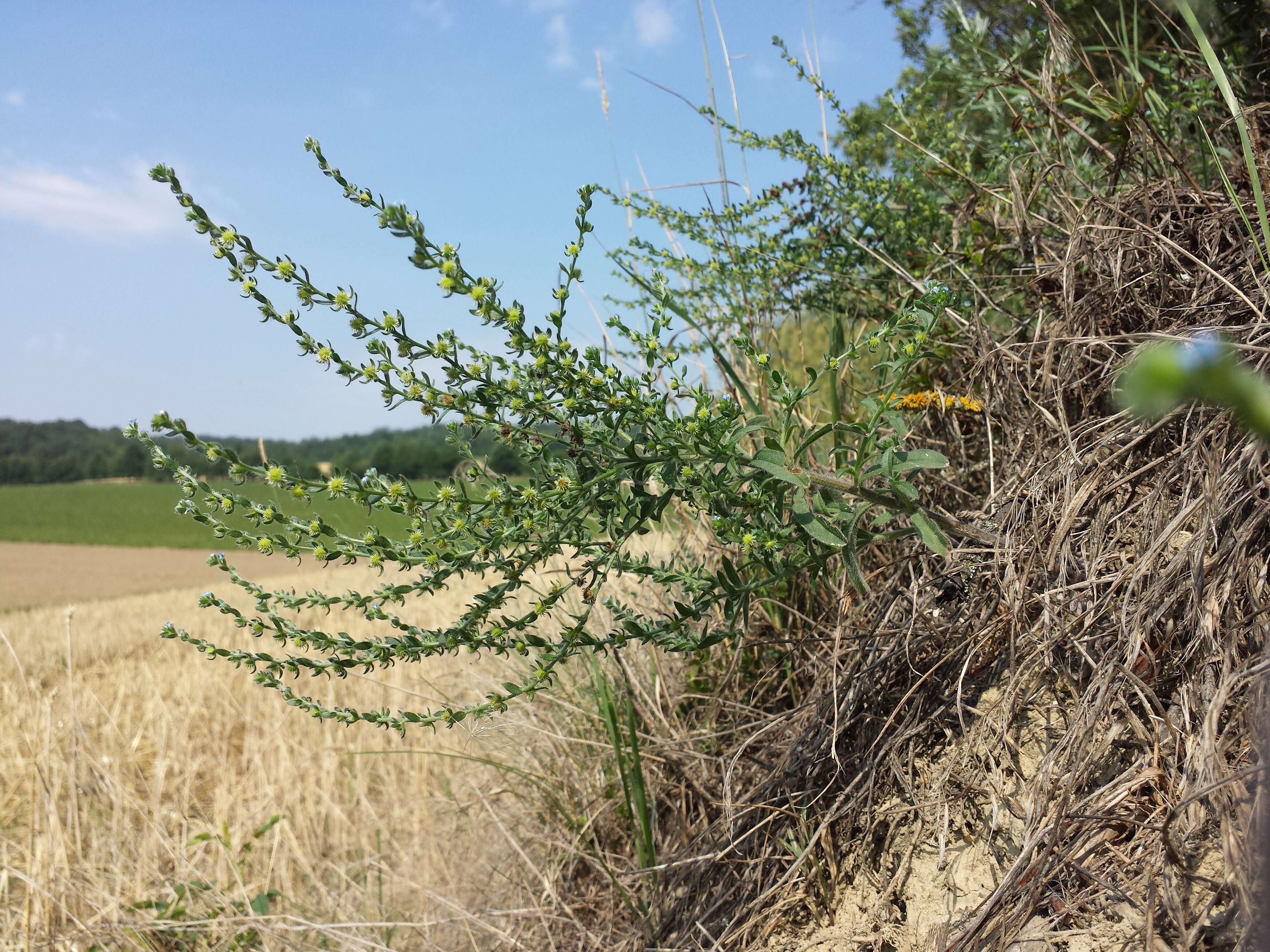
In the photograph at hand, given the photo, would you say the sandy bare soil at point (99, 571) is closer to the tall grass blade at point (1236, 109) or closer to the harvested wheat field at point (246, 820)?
the harvested wheat field at point (246, 820)

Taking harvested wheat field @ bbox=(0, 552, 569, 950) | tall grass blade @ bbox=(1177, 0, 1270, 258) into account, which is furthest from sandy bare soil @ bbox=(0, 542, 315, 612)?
tall grass blade @ bbox=(1177, 0, 1270, 258)

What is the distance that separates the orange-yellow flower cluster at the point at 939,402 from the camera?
208 centimetres

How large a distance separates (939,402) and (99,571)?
32038 mm

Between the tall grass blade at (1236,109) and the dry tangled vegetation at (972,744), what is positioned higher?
the tall grass blade at (1236,109)

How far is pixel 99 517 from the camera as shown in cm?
4522

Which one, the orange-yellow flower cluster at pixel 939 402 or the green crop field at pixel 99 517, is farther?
the green crop field at pixel 99 517

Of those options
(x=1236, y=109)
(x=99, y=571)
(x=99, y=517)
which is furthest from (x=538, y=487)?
(x=99, y=517)

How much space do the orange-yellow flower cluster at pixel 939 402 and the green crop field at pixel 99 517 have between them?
30708 mm

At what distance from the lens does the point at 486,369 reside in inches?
56.3

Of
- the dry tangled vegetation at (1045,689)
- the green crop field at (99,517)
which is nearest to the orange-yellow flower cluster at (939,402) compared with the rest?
the dry tangled vegetation at (1045,689)

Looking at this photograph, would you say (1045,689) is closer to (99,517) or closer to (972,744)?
(972,744)

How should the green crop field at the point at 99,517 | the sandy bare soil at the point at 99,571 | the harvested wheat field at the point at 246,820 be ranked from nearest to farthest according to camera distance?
the harvested wheat field at the point at 246,820 < the sandy bare soil at the point at 99,571 < the green crop field at the point at 99,517

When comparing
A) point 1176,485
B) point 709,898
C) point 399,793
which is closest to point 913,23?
point 1176,485

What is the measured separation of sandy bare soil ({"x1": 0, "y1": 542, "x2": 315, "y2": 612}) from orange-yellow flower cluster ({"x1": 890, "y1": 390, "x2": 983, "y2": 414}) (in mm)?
18328
